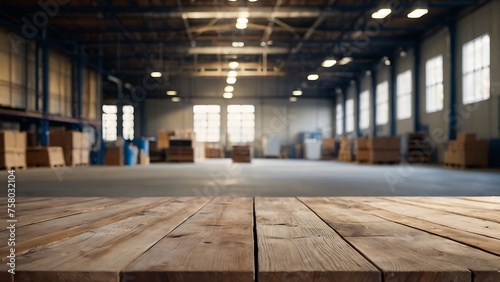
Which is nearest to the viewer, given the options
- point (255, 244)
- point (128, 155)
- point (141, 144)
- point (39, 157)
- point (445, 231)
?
point (255, 244)

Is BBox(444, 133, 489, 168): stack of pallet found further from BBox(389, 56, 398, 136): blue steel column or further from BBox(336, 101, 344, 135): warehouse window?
BBox(336, 101, 344, 135): warehouse window

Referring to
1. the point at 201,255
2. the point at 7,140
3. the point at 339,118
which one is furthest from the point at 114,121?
the point at 201,255

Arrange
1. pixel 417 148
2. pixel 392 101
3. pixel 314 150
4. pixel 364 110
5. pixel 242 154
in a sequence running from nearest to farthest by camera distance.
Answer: pixel 417 148
pixel 242 154
pixel 392 101
pixel 364 110
pixel 314 150

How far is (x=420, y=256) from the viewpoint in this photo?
1113 millimetres

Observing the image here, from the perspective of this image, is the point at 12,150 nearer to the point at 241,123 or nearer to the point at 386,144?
the point at 386,144

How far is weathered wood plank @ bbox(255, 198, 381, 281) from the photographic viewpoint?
3.13 feet

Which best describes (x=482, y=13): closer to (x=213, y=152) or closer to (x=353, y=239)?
(x=353, y=239)

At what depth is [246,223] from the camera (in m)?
1.69

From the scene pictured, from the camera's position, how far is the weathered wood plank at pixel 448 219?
5.14ft

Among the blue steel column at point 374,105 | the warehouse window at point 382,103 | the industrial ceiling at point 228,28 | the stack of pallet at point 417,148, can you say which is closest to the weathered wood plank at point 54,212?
the industrial ceiling at point 228,28

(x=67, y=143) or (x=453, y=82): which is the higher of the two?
(x=453, y=82)

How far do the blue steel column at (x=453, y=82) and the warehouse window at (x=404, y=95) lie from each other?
4.18m

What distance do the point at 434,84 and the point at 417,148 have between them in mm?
3039

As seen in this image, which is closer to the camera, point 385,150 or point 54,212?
point 54,212
